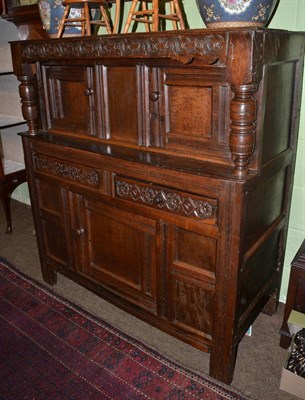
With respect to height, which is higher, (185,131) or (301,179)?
(185,131)

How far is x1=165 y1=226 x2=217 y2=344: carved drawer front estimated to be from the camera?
1577 mm

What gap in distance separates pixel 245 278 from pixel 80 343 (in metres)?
0.98

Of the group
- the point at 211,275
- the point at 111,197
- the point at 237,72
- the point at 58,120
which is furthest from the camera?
the point at 58,120

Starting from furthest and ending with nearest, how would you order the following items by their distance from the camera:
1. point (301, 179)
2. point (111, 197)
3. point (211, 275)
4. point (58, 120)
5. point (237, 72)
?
point (58, 120), point (301, 179), point (111, 197), point (211, 275), point (237, 72)

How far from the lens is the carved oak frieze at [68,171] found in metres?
1.86

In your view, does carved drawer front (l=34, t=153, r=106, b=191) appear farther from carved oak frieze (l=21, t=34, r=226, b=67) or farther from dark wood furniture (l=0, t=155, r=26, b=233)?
dark wood furniture (l=0, t=155, r=26, b=233)

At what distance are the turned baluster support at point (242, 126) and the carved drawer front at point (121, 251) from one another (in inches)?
20.5

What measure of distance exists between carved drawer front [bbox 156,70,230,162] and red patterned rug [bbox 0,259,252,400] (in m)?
1.07

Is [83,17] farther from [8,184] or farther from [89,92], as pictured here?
[8,184]

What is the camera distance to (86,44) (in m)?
1.64

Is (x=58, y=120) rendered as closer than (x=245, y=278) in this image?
No

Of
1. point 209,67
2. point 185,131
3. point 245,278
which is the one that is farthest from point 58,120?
point 245,278

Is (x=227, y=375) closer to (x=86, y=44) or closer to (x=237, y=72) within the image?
(x=237, y=72)

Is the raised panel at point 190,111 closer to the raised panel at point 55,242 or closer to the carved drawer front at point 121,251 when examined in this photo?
the carved drawer front at point 121,251
